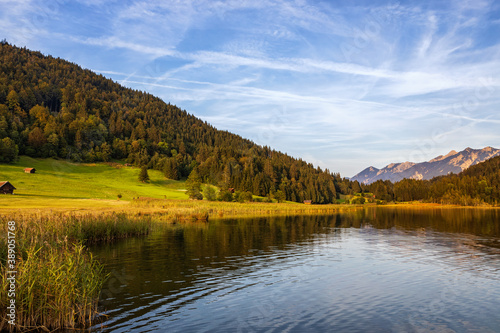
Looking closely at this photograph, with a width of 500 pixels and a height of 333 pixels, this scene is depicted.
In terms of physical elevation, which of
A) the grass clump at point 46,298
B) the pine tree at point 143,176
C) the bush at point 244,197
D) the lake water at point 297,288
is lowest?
the lake water at point 297,288

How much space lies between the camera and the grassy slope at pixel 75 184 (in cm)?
7526

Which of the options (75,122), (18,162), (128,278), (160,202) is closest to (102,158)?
(75,122)

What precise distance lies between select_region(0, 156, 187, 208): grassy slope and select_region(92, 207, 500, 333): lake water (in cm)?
4981

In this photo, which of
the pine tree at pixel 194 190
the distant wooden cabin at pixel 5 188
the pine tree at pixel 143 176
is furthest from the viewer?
the pine tree at pixel 143 176

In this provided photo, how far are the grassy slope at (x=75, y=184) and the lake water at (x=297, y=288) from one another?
49.8m

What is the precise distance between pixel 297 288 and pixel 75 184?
109m

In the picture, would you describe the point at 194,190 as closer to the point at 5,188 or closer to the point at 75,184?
the point at 75,184

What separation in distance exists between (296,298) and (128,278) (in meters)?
10.7

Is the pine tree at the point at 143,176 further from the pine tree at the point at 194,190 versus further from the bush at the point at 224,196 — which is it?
the bush at the point at 224,196

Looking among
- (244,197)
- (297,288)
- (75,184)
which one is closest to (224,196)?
(244,197)

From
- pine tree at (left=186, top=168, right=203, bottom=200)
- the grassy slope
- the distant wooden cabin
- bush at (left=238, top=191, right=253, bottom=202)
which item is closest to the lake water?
the grassy slope

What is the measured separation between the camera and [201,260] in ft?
89.1

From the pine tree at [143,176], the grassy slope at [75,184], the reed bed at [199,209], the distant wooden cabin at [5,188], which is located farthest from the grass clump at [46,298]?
the pine tree at [143,176]

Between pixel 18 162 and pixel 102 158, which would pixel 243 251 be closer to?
pixel 18 162
